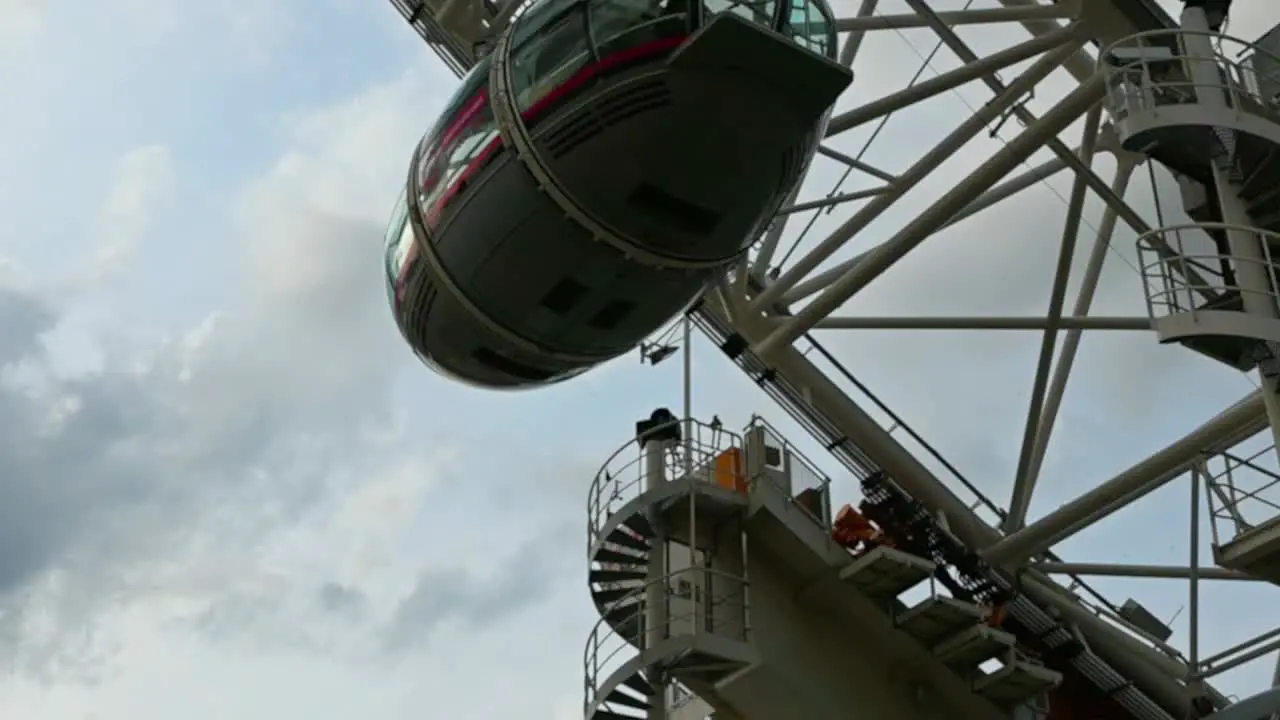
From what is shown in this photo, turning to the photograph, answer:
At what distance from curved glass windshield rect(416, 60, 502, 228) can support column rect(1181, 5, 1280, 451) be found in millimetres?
7444

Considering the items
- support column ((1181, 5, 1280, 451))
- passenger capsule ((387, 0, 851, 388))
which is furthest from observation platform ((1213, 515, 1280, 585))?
passenger capsule ((387, 0, 851, 388))

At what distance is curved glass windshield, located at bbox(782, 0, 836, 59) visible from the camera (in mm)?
13477

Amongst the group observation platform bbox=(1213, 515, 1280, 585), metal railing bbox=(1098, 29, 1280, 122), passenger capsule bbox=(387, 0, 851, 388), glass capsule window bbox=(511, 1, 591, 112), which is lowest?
observation platform bbox=(1213, 515, 1280, 585)

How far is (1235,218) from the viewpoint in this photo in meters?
16.7

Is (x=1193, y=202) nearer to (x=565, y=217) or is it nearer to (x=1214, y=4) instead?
(x=1214, y=4)

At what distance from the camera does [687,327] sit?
81.9 ft

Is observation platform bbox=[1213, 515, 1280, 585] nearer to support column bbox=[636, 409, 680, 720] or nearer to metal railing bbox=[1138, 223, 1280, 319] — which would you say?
metal railing bbox=[1138, 223, 1280, 319]

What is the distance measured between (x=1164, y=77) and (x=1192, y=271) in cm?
213

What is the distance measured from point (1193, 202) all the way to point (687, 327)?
885 centimetres

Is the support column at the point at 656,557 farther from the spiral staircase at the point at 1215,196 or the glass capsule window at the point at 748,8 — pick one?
the glass capsule window at the point at 748,8

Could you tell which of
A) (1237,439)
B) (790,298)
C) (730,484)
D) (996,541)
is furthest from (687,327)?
(1237,439)

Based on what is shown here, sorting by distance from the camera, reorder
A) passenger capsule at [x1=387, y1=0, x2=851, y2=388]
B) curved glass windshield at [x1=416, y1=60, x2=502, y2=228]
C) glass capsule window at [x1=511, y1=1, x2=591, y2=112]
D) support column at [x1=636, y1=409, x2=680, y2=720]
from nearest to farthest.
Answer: passenger capsule at [x1=387, y1=0, x2=851, y2=388] < glass capsule window at [x1=511, y1=1, x2=591, y2=112] < curved glass windshield at [x1=416, y1=60, x2=502, y2=228] < support column at [x1=636, y1=409, x2=680, y2=720]

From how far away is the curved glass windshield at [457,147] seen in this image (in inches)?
585

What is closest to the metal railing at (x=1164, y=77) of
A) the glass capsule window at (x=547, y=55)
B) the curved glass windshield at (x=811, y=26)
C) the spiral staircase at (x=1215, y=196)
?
the spiral staircase at (x=1215, y=196)
